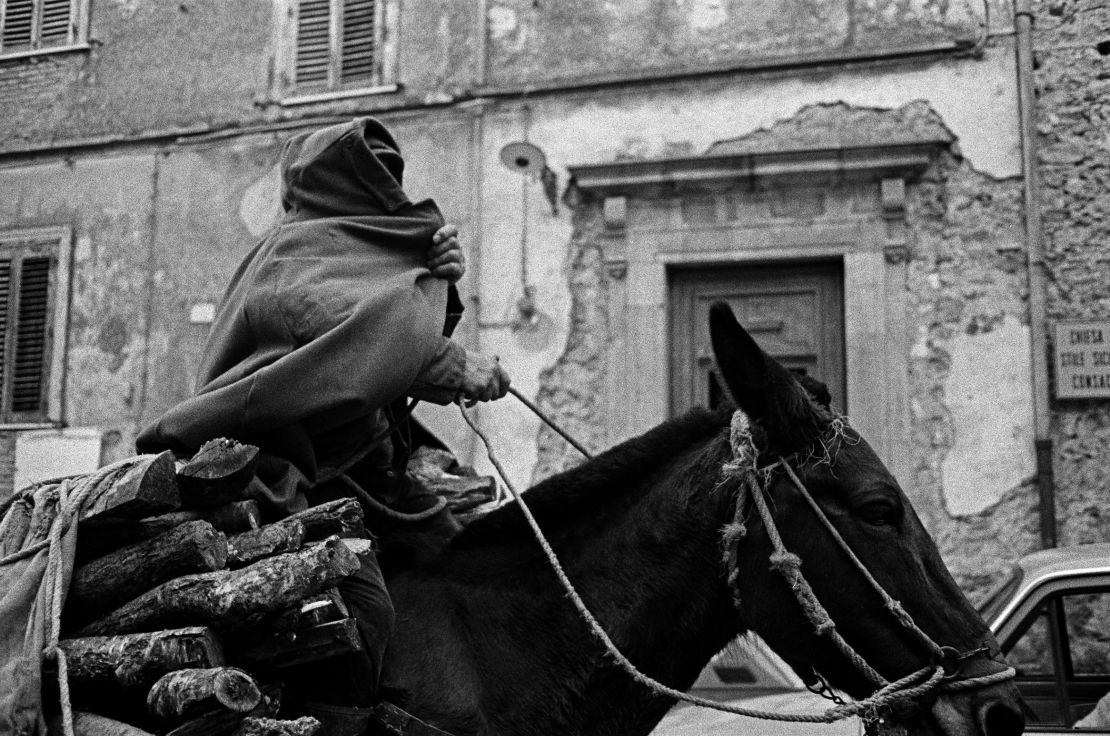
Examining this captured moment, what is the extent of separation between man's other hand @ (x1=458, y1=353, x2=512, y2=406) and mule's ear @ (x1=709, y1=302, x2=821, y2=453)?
654 millimetres

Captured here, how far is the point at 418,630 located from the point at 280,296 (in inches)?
34.0

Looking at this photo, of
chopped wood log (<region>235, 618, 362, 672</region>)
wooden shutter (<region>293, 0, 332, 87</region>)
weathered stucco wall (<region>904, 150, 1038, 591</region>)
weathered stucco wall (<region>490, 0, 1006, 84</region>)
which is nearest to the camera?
chopped wood log (<region>235, 618, 362, 672</region>)

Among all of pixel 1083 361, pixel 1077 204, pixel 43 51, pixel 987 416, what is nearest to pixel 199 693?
pixel 987 416

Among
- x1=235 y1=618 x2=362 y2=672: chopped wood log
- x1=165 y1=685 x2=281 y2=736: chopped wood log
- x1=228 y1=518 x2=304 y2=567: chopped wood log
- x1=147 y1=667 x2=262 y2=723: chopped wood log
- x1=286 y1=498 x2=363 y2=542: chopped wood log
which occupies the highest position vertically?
x1=286 y1=498 x2=363 y2=542: chopped wood log

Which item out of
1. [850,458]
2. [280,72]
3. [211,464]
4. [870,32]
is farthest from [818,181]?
[211,464]

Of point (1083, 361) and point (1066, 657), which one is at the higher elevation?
point (1083, 361)


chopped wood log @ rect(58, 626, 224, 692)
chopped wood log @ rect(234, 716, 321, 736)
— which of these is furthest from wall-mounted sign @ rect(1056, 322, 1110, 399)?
chopped wood log @ rect(58, 626, 224, 692)

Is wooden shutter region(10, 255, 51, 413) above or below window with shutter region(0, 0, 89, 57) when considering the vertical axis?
below

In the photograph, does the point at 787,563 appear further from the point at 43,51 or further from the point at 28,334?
the point at 43,51

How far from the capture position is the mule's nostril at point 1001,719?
2469 mm

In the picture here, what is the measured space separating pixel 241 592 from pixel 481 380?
3.17 feet

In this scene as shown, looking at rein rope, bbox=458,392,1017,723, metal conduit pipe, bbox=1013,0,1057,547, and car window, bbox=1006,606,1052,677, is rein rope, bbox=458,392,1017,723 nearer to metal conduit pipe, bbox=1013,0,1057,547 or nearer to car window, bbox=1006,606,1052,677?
car window, bbox=1006,606,1052,677

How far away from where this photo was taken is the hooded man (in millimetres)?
2637

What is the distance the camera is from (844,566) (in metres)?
2.60
